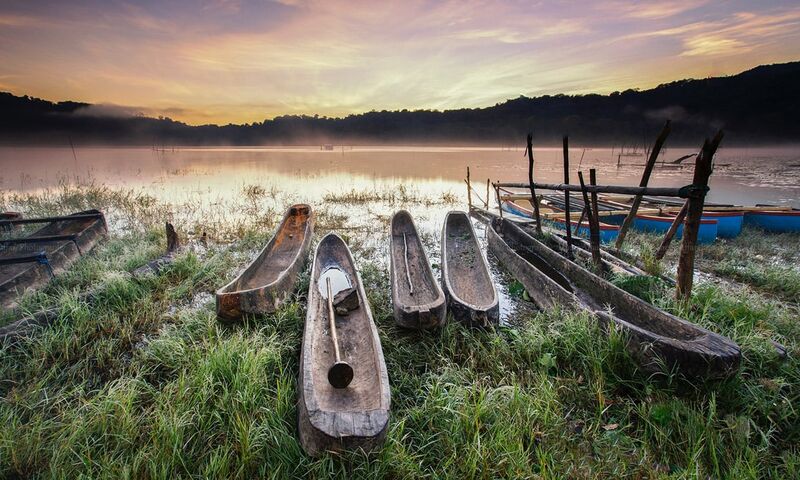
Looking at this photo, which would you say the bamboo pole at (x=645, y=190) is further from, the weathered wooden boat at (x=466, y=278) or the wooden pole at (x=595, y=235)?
the weathered wooden boat at (x=466, y=278)

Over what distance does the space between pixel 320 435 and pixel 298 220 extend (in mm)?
6069

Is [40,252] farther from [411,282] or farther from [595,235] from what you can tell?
[595,235]

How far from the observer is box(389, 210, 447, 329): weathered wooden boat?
373 centimetres

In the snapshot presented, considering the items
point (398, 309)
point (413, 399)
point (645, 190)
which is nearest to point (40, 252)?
point (398, 309)

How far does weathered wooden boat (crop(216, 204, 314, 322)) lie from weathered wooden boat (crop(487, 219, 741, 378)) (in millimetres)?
3641

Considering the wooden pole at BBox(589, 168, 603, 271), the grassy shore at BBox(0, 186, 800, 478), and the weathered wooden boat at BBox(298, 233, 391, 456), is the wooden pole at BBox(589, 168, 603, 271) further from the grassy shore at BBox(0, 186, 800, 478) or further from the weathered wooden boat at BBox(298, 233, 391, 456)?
the weathered wooden boat at BBox(298, 233, 391, 456)

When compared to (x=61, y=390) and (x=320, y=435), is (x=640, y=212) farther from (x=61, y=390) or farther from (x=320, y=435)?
(x=61, y=390)

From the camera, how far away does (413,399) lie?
304 centimetres

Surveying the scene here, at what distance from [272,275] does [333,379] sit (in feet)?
11.1

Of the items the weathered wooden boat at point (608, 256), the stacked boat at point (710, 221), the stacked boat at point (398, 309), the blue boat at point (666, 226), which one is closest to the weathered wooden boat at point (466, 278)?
the stacked boat at point (398, 309)

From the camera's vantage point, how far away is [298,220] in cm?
767

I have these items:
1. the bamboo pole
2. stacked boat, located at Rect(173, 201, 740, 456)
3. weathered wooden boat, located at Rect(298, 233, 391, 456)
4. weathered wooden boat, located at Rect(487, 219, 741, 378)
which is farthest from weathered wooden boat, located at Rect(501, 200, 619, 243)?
weathered wooden boat, located at Rect(298, 233, 391, 456)

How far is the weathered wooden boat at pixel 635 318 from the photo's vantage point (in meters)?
2.53

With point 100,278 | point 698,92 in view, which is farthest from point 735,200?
point 698,92
